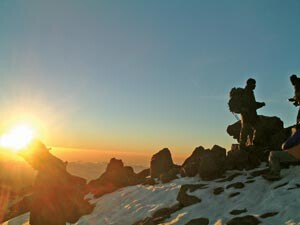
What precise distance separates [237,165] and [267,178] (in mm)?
5514

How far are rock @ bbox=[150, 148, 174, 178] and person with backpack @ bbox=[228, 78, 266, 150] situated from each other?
36.0 ft

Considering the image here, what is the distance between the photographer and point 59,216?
1000cm

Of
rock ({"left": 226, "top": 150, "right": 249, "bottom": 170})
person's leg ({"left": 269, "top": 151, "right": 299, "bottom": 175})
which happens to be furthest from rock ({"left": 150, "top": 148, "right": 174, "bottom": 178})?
person's leg ({"left": 269, "top": 151, "right": 299, "bottom": 175})

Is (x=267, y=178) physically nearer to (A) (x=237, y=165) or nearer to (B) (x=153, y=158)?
(A) (x=237, y=165)

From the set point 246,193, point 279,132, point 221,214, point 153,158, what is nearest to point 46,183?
point 221,214

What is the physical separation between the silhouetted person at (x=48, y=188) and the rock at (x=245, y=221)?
1080 cm

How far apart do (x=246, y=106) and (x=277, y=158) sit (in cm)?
854

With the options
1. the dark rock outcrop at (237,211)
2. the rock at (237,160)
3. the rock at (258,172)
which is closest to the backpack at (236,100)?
the rock at (237,160)

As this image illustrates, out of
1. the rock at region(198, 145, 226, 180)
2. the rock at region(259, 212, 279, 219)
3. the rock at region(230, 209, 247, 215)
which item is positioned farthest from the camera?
the rock at region(198, 145, 226, 180)

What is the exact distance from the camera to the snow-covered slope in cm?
1881

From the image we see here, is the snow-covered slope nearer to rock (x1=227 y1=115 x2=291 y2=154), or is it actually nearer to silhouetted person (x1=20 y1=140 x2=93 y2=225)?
rock (x1=227 y1=115 x2=291 y2=154)

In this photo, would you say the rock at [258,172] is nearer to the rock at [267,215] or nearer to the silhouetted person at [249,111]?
the silhouetted person at [249,111]

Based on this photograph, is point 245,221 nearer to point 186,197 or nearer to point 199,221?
point 199,221

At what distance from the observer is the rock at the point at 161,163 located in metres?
38.3
